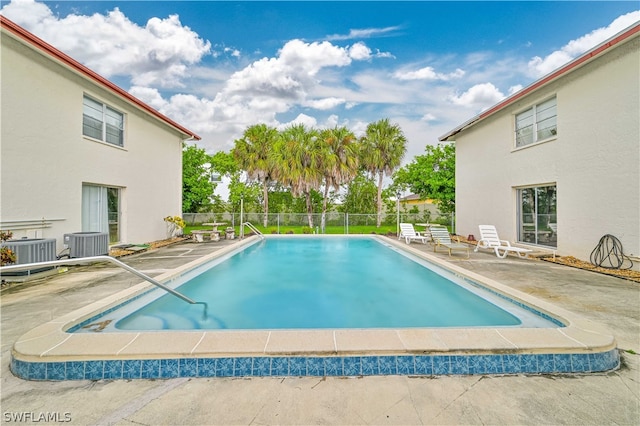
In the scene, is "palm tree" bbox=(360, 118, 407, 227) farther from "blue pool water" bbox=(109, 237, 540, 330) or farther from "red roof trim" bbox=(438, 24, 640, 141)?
"blue pool water" bbox=(109, 237, 540, 330)

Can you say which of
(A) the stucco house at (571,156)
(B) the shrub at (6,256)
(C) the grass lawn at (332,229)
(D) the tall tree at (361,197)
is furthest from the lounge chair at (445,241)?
(D) the tall tree at (361,197)

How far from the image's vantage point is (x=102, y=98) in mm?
9500

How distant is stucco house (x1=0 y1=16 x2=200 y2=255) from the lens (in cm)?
667

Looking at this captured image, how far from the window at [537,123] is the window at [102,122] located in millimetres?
14407

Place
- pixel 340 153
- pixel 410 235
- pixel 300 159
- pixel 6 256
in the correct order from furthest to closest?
1. pixel 340 153
2. pixel 300 159
3. pixel 410 235
4. pixel 6 256

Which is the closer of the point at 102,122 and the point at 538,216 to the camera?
the point at 102,122

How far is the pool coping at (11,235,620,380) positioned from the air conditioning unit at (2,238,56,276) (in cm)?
428

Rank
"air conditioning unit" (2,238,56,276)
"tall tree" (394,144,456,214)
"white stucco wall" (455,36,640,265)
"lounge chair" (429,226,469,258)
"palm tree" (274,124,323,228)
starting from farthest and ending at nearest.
→ "tall tree" (394,144,456,214), "palm tree" (274,124,323,228), "lounge chair" (429,226,469,258), "white stucco wall" (455,36,640,265), "air conditioning unit" (2,238,56,276)

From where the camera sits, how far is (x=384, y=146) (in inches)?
853

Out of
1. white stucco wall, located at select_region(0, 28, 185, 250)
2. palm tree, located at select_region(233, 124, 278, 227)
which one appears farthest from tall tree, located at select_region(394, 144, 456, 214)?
white stucco wall, located at select_region(0, 28, 185, 250)

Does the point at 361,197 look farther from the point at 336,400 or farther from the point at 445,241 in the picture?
the point at 336,400

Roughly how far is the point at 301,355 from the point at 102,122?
35.2 feet

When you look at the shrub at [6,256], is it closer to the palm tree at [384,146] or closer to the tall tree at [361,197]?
the palm tree at [384,146]

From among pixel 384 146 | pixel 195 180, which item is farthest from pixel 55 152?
pixel 384 146
